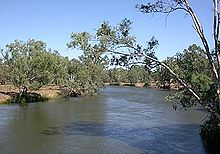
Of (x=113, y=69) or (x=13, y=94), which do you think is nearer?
(x=113, y=69)

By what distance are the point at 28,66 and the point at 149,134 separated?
34.9 metres

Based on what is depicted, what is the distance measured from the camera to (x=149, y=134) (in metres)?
29.9

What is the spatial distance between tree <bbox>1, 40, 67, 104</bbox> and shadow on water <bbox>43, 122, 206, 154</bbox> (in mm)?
24803

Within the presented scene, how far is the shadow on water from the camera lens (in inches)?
973

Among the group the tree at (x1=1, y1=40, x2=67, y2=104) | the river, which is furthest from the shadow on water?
the tree at (x1=1, y1=40, x2=67, y2=104)

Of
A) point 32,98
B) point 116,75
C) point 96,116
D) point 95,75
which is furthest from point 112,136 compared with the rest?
point 116,75

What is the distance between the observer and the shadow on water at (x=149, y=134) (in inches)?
973

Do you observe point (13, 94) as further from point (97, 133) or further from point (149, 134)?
point (149, 134)

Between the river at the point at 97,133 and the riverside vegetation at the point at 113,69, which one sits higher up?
the riverside vegetation at the point at 113,69

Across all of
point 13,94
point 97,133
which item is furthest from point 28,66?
point 97,133

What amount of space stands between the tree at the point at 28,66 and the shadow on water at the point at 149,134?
2480cm

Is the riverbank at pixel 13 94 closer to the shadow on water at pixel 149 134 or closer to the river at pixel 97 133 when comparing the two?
the river at pixel 97 133

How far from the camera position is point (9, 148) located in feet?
80.0

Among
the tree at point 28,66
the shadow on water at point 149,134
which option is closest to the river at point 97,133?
the shadow on water at point 149,134
